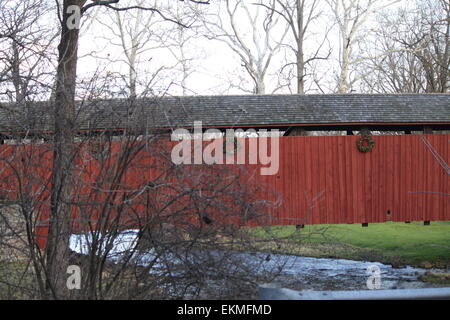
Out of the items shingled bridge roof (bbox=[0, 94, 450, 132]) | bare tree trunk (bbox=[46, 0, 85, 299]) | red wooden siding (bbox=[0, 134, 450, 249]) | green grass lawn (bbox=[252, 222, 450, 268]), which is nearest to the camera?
bare tree trunk (bbox=[46, 0, 85, 299])

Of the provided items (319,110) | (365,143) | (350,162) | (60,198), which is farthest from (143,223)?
(319,110)

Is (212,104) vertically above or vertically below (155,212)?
above

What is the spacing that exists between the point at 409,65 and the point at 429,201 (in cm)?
1853

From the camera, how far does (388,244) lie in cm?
1126

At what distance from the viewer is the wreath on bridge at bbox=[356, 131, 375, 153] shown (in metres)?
11.4

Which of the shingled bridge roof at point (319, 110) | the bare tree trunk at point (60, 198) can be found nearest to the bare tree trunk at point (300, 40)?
the shingled bridge roof at point (319, 110)

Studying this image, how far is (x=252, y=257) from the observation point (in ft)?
13.8

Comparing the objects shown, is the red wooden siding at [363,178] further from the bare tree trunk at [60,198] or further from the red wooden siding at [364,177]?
the bare tree trunk at [60,198]

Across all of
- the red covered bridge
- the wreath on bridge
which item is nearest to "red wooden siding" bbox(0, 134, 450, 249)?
the red covered bridge

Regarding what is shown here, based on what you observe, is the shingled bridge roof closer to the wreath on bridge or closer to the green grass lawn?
the wreath on bridge

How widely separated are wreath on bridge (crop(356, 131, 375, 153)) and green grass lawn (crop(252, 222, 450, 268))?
1690mm
